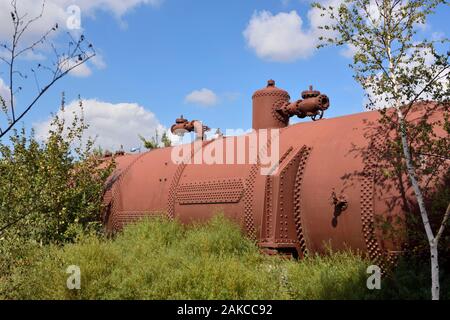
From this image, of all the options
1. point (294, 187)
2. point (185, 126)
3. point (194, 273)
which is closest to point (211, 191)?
point (294, 187)

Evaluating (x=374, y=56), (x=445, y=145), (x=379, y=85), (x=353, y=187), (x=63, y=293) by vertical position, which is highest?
(x=374, y=56)

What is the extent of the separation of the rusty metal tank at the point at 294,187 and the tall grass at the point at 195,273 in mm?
301

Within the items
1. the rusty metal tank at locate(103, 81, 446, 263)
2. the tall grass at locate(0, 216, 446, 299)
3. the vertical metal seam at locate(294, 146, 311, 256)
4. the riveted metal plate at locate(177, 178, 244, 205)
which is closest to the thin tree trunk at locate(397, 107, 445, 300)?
the rusty metal tank at locate(103, 81, 446, 263)

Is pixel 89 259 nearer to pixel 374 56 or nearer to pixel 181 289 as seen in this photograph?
pixel 181 289

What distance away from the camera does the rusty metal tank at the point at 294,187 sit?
6336 millimetres

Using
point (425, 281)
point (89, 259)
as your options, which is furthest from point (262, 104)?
point (425, 281)

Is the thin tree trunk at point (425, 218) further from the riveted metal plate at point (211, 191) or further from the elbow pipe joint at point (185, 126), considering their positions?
the elbow pipe joint at point (185, 126)

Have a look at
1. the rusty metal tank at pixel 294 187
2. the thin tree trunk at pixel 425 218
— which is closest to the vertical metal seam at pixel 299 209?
the rusty metal tank at pixel 294 187

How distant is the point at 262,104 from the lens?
9.94 metres

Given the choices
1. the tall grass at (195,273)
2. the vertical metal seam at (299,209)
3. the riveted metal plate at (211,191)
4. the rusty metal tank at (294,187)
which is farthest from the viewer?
the riveted metal plate at (211,191)

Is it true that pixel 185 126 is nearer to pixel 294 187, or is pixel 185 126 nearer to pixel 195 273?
pixel 294 187

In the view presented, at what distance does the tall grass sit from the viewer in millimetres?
5984

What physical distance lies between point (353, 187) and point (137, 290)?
330cm

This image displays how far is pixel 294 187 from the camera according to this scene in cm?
730
